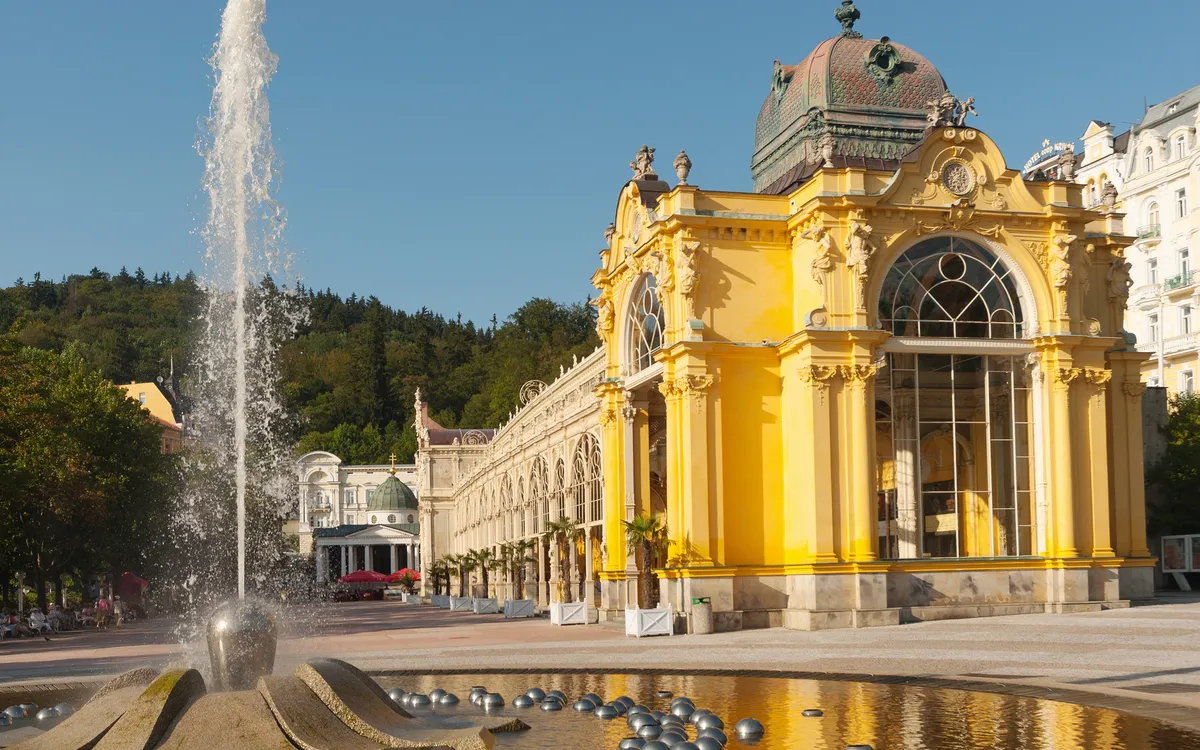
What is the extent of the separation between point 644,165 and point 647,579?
39.6 ft

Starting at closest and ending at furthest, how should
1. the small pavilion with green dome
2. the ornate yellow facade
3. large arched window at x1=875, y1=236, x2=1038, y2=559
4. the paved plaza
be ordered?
the paved plaza, the ornate yellow facade, large arched window at x1=875, y1=236, x2=1038, y2=559, the small pavilion with green dome

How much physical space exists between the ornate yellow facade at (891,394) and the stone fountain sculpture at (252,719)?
21743mm

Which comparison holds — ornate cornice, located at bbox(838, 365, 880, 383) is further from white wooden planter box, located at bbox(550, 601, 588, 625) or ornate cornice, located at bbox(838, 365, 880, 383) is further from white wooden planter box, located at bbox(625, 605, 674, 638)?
white wooden planter box, located at bbox(550, 601, 588, 625)

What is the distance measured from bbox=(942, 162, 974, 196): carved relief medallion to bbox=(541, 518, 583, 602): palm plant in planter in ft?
60.8

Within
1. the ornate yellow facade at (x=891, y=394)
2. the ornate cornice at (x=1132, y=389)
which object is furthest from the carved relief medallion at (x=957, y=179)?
the ornate cornice at (x=1132, y=389)

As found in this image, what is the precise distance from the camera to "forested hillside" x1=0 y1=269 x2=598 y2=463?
485ft

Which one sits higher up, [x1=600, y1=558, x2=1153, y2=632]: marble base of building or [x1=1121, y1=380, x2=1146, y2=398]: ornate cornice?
[x1=1121, y1=380, x2=1146, y2=398]: ornate cornice

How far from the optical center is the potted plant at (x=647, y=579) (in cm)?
3253

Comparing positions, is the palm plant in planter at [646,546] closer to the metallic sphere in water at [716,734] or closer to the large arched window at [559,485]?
the large arched window at [559,485]

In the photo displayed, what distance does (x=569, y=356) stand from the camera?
441 ft

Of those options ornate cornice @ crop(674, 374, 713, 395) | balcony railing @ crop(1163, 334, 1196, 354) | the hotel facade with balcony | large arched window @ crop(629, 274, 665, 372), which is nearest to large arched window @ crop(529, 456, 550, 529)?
large arched window @ crop(629, 274, 665, 372)

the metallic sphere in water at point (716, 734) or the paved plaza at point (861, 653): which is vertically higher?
the metallic sphere in water at point (716, 734)

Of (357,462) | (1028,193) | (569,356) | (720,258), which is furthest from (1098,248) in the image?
(357,462)

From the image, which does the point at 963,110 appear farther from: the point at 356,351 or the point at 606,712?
the point at 356,351
